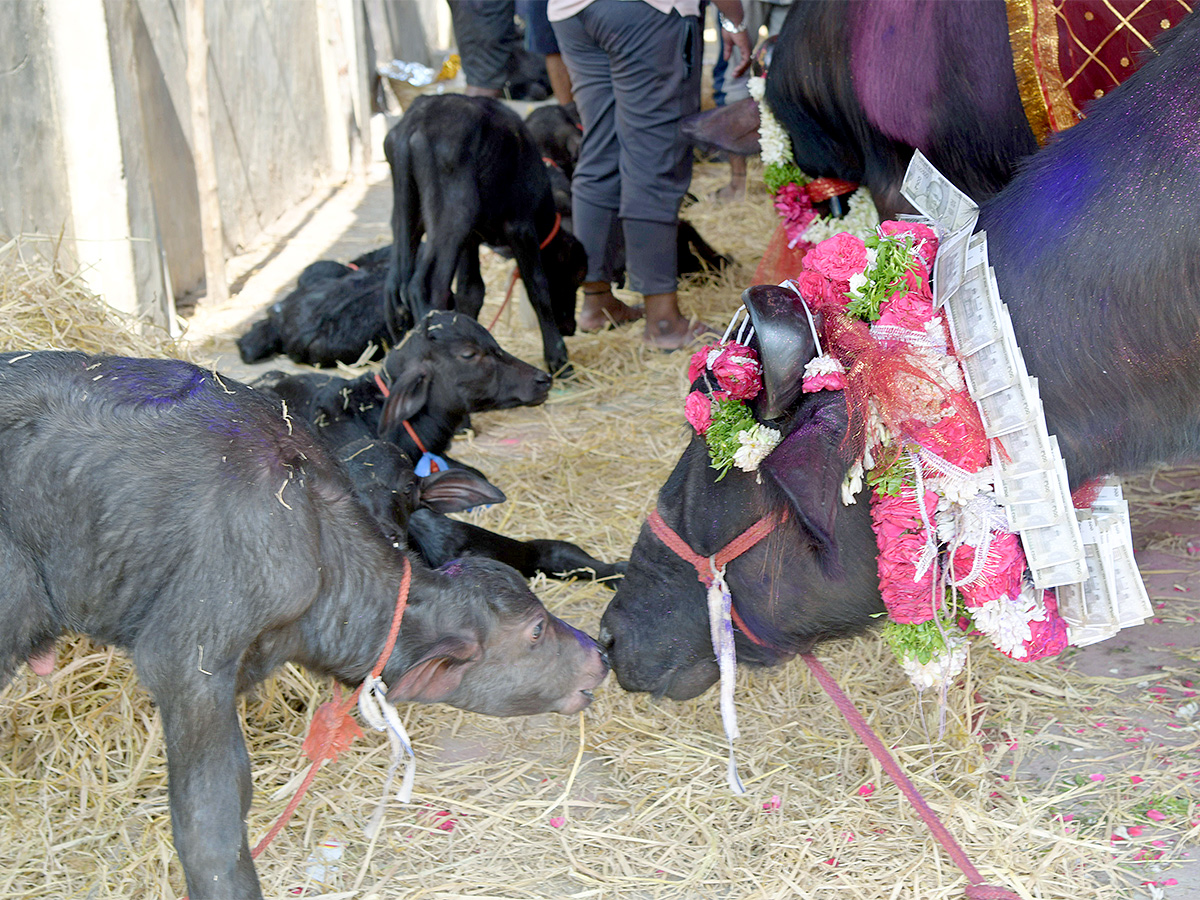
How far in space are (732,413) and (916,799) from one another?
0.97m

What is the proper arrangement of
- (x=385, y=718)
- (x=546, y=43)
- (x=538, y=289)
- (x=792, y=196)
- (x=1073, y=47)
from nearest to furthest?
(x=385, y=718) → (x=1073, y=47) → (x=792, y=196) → (x=538, y=289) → (x=546, y=43)

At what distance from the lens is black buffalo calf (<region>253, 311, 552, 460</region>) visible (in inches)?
186

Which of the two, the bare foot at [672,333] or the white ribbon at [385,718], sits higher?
the white ribbon at [385,718]

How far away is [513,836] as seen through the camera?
9.59ft

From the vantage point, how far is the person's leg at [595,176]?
614cm

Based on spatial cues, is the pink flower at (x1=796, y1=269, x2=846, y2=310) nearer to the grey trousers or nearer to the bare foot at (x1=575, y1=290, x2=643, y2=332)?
the grey trousers

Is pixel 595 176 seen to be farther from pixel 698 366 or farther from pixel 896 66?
pixel 698 366

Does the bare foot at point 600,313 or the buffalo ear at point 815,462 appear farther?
the bare foot at point 600,313

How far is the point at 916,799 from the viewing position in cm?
254

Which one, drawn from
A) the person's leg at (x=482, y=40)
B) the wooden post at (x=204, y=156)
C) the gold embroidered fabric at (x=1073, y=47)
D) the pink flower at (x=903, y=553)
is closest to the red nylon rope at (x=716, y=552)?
the pink flower at (x=903, y=553)

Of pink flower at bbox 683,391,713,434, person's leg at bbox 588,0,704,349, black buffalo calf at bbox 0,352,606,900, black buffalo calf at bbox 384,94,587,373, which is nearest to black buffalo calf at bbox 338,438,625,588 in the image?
black buffalo calf at bbox 0,352,606,900

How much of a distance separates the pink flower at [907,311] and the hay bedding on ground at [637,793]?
133 cm

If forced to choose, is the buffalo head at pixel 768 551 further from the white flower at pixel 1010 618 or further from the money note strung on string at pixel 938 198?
the money note strung on string at pixel 938 198

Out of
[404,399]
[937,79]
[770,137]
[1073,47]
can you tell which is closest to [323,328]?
[404,399]
